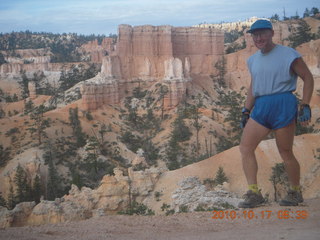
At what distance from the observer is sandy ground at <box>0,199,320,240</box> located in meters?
4.70

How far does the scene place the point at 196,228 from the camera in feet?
17.1

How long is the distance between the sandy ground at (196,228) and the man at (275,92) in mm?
849

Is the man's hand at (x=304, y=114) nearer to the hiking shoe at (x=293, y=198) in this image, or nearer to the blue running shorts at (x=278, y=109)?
the blue running shorts at (x=278, y=109)

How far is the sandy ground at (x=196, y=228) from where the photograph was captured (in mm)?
4703

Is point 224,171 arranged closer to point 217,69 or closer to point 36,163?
point 36,163

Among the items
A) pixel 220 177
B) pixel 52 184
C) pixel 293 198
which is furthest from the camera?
pixel 52 184

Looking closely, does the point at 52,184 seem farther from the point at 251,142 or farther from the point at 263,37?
the point at 263,37

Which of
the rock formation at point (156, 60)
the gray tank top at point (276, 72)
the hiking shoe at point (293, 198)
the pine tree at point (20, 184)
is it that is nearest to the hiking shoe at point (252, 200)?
the hiking shoe at point (293, 198)

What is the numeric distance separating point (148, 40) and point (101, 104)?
1223cm

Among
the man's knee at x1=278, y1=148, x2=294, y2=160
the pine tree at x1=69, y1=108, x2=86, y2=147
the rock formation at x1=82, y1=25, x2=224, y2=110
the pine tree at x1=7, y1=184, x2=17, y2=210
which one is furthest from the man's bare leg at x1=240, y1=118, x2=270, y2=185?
the rock formation at x1=82, y1=25, x2=224, y2=110
